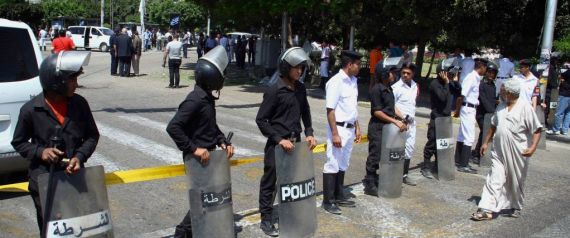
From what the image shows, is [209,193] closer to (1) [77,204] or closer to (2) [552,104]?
(1) [77,204]

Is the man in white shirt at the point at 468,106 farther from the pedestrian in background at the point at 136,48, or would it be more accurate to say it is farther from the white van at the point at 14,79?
the pedestrian in background at the point at 136,48

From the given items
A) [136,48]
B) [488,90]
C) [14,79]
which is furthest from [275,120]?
→ [136,48]

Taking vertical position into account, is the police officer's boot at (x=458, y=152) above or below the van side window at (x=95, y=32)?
below

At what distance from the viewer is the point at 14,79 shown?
652 cm

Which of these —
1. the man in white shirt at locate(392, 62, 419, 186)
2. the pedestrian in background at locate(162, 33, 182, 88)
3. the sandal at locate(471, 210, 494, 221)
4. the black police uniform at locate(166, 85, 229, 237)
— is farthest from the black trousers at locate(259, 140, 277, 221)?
the pedestrian in background at locate(162, 33, 182, 88)

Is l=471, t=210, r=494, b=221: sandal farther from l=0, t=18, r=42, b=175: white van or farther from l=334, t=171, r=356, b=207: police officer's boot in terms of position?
l=0, t=18, r=42, b=175: white van

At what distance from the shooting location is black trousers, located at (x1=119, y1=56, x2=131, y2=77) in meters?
21.8

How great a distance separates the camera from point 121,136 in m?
10.3

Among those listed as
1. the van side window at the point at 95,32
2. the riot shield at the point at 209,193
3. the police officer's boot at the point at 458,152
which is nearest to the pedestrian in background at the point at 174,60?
the police officer's boot at the point at 458,152

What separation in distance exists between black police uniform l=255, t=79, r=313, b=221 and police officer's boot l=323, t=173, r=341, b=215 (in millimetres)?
906

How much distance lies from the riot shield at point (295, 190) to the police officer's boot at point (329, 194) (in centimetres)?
88

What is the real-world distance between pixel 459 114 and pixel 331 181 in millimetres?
3444

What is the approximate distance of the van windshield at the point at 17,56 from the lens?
21.4 feet

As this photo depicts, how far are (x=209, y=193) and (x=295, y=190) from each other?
92 cm
